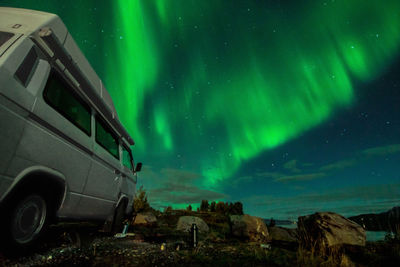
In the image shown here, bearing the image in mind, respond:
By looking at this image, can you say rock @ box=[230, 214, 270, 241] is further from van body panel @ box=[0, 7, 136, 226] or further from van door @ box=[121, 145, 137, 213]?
van body panel @ box=[0, 7, 136, 226]

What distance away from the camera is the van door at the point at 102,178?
12.7 ft

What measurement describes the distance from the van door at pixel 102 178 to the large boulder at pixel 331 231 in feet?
18.1

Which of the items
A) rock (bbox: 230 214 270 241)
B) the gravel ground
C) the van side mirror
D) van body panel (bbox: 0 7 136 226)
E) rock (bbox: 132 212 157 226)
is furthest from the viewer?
rock (bbox: 132 212 157 226)

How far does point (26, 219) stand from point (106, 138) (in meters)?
2.37

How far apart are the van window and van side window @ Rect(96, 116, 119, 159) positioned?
1819 millimetres

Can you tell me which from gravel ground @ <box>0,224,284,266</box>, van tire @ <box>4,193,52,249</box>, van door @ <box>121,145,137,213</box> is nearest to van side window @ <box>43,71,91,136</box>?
van tire @ <box>4,193,52,249</box>

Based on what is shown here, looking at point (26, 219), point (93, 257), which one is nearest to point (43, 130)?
point (26, 219)

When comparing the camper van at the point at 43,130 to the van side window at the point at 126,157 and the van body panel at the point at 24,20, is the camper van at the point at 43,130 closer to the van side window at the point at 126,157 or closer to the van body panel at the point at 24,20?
the van body panel at the point at 24,20

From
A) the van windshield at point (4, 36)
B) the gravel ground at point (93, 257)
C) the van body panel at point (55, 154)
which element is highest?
the van windshield at point (4, 36)

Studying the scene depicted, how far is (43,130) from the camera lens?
2.70m

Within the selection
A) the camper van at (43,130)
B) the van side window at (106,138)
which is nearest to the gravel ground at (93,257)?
the camper van at (43,130)

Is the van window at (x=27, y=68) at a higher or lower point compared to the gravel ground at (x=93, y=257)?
higher

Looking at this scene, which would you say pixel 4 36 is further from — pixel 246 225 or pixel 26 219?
pixel 246 225

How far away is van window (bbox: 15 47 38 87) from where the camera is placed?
2.39 meters
